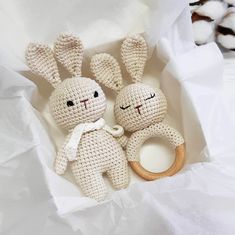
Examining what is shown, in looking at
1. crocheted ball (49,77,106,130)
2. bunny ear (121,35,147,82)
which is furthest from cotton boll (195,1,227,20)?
crocheted ball (49,77,106,130)

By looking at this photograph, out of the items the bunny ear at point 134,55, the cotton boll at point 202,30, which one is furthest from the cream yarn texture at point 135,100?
the cotton boll at point 202,30

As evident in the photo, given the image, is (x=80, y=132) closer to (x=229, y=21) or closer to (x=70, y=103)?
(x=70, y=103)

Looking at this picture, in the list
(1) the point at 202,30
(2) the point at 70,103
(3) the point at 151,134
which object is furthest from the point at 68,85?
(1) the point at 202,30

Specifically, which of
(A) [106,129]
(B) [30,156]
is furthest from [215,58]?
(B) [30,156]

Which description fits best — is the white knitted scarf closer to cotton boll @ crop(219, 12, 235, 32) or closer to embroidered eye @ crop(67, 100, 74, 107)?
embroidered eye @ crop(67, 100, 74, 107)

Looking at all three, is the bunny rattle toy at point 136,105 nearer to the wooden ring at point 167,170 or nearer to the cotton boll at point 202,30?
the wooden ring at point 167,170
